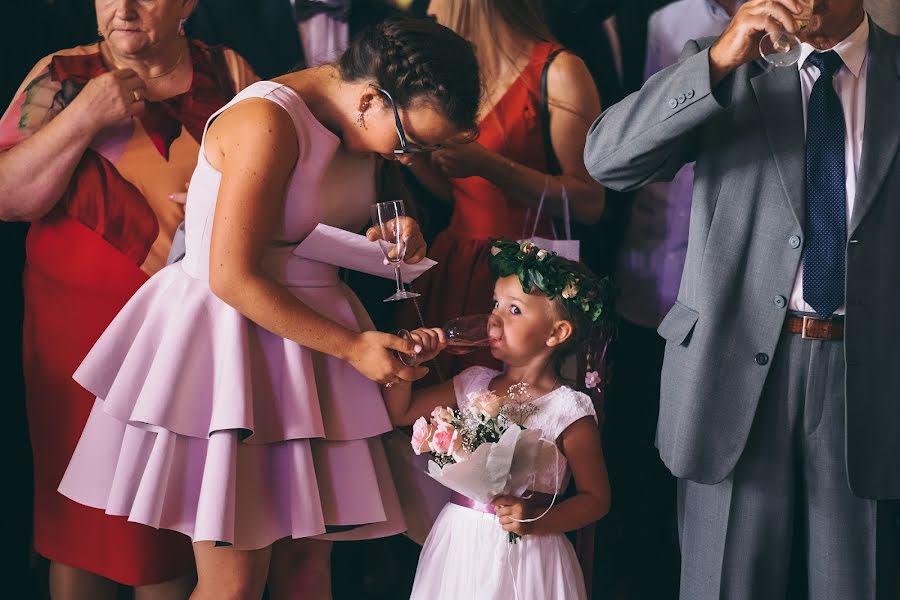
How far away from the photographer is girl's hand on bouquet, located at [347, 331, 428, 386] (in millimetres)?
2131

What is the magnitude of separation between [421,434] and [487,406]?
0.16 m

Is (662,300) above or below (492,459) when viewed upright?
above

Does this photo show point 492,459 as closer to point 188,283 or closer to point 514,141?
point 188,283

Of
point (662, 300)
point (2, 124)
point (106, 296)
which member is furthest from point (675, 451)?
point (2, 124)

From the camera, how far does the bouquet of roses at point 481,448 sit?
2139mm

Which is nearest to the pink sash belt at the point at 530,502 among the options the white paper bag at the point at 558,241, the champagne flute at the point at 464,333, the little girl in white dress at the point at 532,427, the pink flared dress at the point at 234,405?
the little girl in white dress at the point at 532,427

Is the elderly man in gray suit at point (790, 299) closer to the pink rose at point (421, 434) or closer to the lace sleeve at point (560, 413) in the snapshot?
the lace sleeve at point (560, 413)

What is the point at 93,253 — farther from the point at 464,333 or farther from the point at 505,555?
the point at 505,555

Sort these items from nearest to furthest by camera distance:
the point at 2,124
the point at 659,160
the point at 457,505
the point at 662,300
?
1. the point at 659,160
2. the point at 457,505
3. the point at 2,124
4. the point at 662,300

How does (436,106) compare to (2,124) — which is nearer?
(436,106)

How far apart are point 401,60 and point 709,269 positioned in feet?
2.58

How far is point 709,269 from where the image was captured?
2.11m

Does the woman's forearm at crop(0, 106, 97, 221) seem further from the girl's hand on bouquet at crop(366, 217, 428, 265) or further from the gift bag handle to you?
the gift bag handle

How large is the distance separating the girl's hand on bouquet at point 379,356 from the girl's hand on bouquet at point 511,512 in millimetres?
355
